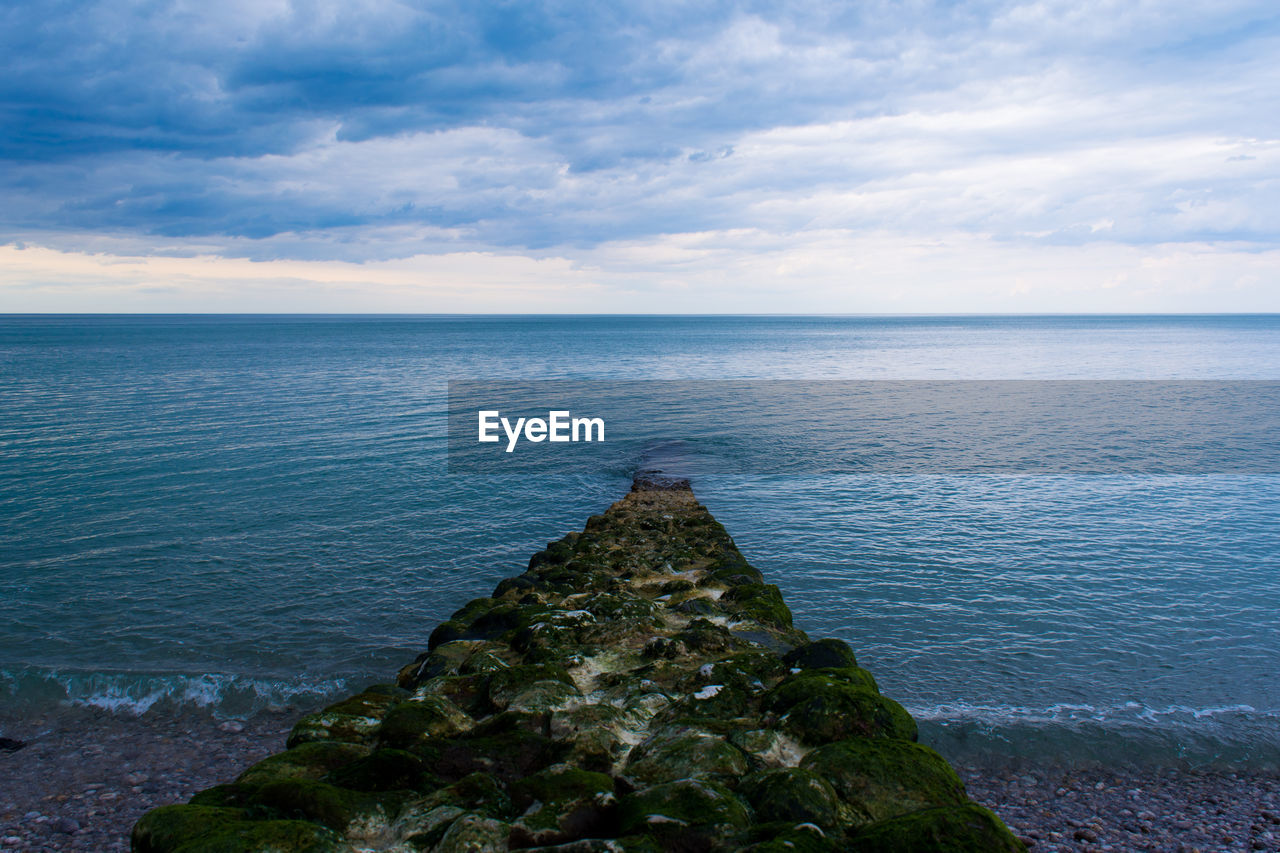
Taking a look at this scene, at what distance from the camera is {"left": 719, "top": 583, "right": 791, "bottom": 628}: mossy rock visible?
1742 centimetres

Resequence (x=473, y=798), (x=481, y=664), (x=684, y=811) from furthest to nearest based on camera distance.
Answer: (x=481, y=664) → (x=473, y=798) → (x=684, y=811)

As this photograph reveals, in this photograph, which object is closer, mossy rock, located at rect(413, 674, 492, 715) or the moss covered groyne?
the moss covered groyne

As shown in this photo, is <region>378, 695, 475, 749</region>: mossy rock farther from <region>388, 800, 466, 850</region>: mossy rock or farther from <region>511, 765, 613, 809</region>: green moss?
<region>511, 765, 613, 809</region>: green moss

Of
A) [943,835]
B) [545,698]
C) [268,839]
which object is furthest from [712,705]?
[268,839]

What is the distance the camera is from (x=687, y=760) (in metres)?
9.91

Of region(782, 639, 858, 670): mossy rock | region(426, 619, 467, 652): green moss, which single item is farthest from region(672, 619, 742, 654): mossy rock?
region(426, 619, 467, 652): green moss

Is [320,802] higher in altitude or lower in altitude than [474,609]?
higher

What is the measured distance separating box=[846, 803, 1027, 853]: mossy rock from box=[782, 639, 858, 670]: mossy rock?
5317mm

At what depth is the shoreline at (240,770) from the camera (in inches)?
461

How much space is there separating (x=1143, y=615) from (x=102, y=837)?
25418 millimetres

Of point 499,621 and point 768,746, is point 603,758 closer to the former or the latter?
point 768,746

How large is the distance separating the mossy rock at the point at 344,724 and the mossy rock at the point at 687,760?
4.62m

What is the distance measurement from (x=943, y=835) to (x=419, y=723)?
26.2 feet

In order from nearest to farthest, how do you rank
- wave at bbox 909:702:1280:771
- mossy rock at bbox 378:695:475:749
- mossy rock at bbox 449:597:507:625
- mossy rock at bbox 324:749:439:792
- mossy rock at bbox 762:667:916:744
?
mossy rock at bbox 324:749:439:792 → mossy rock at bbox 762:667:916:744 → mossy rock at bbox 378:695:475:749 → wave at bbox 909:702:1280:771 → mossy rock at bbox 449:597:507:625
